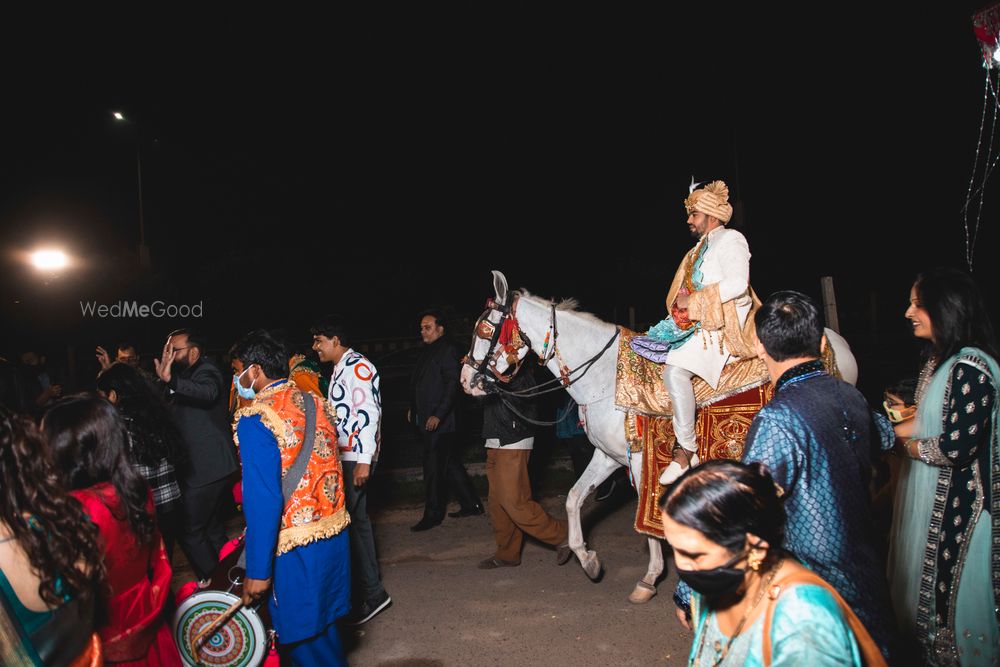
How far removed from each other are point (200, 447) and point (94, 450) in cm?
272

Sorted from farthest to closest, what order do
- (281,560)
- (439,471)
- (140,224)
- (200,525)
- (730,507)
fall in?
1. (140,224)
2. (439,471)
3. (200,525)
4. (281,560)
5. (730,507)

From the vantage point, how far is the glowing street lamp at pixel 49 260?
11.9 meters

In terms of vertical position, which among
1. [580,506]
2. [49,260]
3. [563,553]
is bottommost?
[563,553]

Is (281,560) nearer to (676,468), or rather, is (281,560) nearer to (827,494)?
(827,494)

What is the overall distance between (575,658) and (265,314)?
46.4 ft

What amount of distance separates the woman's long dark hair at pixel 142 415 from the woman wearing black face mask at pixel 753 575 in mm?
3868

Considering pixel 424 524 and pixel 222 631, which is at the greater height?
pixel 222 631

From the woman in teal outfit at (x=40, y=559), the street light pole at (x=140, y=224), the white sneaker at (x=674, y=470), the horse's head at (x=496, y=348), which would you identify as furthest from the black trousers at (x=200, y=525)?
the street light pole at (x=140, y=224)

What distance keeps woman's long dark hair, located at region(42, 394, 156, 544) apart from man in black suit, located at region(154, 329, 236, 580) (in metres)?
2.49

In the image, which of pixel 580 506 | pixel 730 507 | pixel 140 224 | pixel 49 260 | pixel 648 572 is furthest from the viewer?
pixel 140 224

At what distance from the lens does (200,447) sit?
4.64 m

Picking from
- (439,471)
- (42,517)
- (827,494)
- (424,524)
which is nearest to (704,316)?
(827,494)

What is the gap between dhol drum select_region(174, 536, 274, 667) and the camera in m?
2.76
